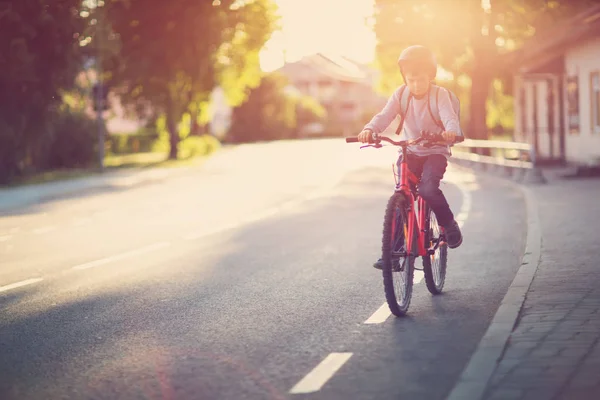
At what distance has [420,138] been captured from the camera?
767 centimetres

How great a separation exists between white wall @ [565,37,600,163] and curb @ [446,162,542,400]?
19.2 m

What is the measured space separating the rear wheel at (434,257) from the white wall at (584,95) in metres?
20.7

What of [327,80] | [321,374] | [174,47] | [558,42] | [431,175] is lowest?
[321,374]

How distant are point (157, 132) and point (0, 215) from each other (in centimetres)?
4422

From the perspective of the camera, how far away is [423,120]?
806 centimetres

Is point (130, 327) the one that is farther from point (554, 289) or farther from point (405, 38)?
point (405, 38)

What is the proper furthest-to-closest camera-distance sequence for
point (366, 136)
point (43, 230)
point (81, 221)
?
point (81, 221), point (43, 230), point (366, 136)

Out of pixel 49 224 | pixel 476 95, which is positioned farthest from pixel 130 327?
pixel 476 95

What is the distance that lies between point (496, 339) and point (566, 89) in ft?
87.7

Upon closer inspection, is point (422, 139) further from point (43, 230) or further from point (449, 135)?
point (43, 230)

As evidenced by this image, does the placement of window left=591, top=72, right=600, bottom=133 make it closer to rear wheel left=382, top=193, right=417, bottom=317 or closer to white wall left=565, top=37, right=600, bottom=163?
white wall left=565, top=37, right=600, bottom=163

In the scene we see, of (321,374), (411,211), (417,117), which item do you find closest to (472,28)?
(417,117)

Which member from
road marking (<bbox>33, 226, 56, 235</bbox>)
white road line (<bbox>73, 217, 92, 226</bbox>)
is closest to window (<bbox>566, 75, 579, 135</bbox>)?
white road line (<bbox>73, 217, 92, 226</bbox>)

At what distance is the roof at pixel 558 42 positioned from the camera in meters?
26.6
